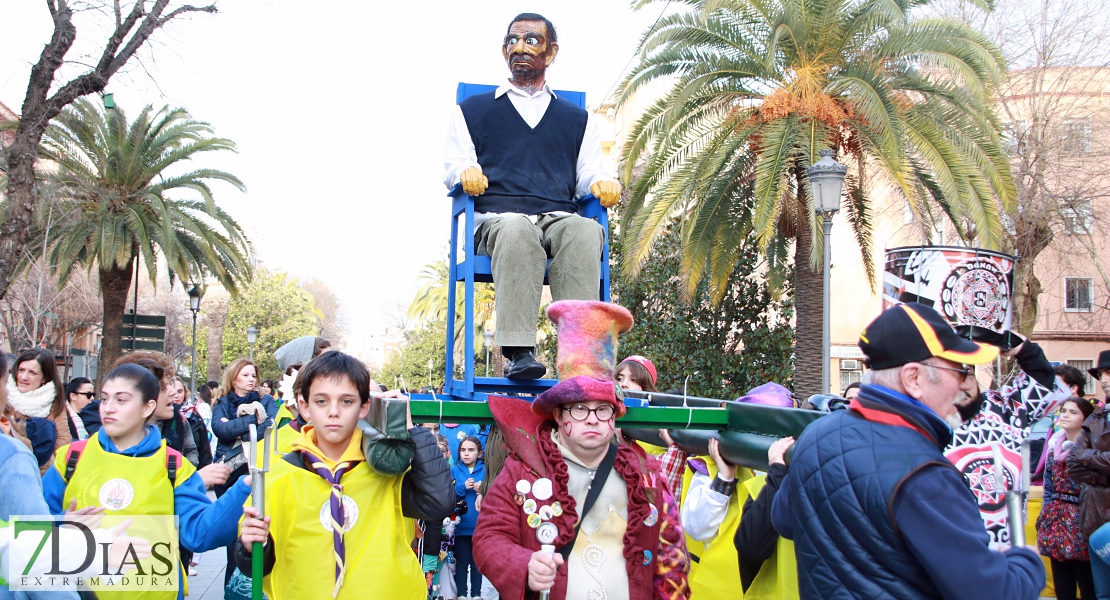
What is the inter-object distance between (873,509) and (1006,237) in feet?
53.9

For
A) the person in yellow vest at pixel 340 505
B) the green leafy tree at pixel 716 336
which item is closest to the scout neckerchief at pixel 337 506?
the person in yellow vest at pixel 340 505

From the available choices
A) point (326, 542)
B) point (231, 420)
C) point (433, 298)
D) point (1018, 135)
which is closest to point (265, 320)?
point (433, 298)

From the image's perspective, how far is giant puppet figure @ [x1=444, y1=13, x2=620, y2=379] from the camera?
4078mm

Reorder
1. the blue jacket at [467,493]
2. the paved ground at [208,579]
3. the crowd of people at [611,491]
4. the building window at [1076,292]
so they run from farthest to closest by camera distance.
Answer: the building window at [1076,292]
the paved ground at [208,579]
the blue jacket at [467,493]
the crowd of people at [611,491]

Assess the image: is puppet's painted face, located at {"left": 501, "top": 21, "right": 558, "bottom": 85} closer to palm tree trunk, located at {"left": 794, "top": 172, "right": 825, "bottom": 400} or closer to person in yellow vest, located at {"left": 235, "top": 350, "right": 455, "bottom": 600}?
person in yellow vest, located at {"left": 235, "top": 350, "right": 455, "bottom": 600}

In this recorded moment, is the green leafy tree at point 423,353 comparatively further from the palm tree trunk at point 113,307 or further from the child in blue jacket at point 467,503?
the child in blue jacket at point 467,503

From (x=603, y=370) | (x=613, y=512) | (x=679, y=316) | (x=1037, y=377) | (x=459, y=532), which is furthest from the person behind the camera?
(x=679, y=316)

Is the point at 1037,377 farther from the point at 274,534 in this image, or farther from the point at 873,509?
the point at 274,534

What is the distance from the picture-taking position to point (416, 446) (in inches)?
A: 122

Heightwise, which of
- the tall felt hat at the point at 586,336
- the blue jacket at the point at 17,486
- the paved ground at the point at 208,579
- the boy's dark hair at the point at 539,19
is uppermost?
the boy's dark hair at the point at 539,19

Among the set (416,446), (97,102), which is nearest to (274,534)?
(416,446)

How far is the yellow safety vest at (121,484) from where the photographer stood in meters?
3.36

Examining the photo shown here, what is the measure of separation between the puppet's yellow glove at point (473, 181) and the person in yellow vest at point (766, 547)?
1894 millimetres

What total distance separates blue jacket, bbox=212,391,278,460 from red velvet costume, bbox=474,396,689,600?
3.82 meters
